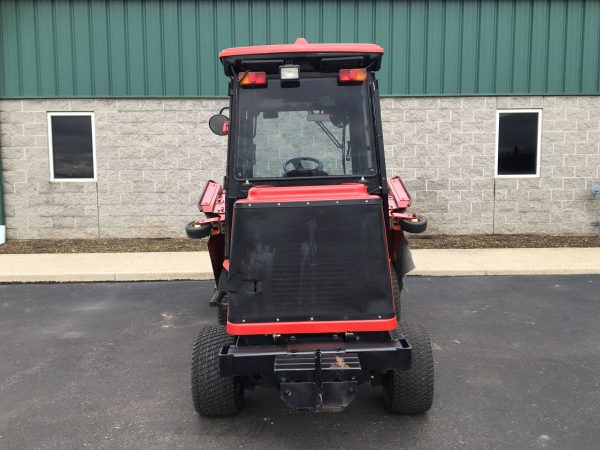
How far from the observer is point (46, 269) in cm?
842

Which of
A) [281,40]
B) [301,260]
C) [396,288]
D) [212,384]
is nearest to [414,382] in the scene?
[301,260]

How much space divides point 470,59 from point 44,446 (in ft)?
33.8

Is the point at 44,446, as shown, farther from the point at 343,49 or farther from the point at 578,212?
the point at 578,212

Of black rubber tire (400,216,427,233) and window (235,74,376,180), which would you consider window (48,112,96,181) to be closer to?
black rubber tire (400,216,427,233)

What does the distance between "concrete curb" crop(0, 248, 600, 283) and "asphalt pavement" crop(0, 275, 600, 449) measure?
98 cm

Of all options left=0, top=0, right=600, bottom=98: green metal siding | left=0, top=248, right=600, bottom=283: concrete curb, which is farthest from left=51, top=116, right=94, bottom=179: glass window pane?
left=0, top=248, right=600, bottom=283: concrete curb

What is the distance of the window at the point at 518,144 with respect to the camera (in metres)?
11.1

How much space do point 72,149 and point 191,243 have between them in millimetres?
3247

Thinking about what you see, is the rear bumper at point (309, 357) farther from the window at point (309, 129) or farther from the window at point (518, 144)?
the window at point (518, 144)

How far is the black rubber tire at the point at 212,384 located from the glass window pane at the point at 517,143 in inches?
356

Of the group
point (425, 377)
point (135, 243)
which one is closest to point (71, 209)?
point (135, 243)

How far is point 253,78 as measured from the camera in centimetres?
378

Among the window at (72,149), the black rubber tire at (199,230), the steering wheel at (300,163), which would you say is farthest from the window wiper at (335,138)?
the window at (72,149)

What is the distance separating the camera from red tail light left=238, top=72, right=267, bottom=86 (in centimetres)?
377
